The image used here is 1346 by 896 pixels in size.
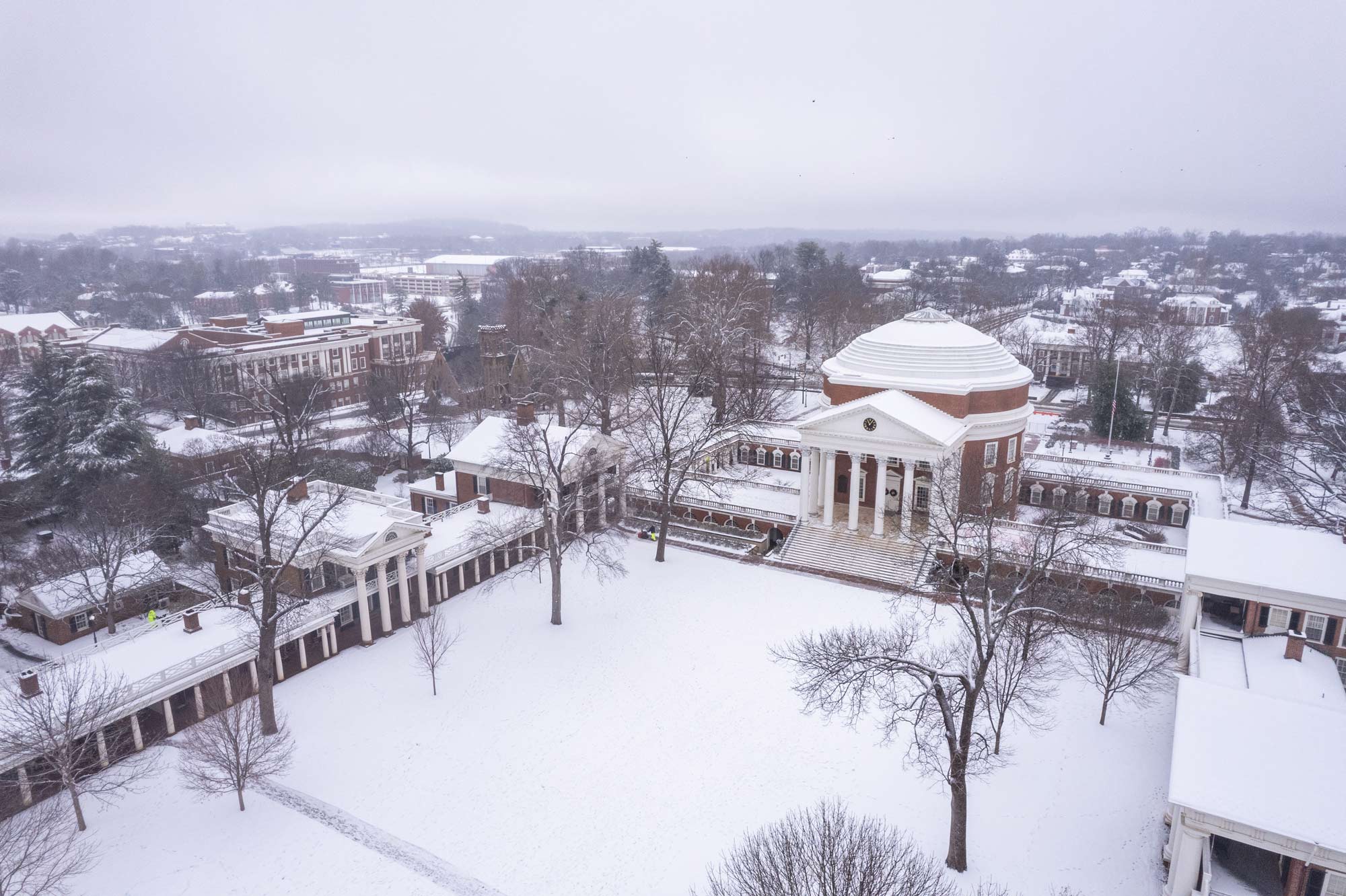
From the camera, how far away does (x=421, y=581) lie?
3050cm

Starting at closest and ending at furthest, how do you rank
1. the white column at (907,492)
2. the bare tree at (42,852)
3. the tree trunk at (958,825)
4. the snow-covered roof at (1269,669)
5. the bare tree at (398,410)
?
the bare tree at (42,852)
the tree trunk at (958,825)
the snow-covered roof at (1269,669)
the white column at (907,492)
the bare tree at (398,410)

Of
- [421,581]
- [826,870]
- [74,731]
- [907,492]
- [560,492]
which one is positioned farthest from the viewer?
[907,492]

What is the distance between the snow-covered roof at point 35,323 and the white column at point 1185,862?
107 meters

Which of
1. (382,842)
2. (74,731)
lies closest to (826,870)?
(382,842)

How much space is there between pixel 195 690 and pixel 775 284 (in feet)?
302

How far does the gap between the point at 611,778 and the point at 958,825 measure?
8.78 metres

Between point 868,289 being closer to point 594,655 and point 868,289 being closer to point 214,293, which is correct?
point 594,655

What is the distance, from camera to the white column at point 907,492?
1417 inches

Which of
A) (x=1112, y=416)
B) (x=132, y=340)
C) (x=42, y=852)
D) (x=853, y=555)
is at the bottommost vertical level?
(x=853, y=555)

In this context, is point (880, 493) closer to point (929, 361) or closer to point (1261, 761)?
point (929, 361)

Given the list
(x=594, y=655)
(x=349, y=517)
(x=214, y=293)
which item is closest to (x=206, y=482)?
(x=349, y=517)

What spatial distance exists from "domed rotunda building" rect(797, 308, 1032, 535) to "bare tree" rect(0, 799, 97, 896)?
28616 mm

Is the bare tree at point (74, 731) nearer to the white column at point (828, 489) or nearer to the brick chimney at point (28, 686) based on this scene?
the brick chimney at point (28, 686)

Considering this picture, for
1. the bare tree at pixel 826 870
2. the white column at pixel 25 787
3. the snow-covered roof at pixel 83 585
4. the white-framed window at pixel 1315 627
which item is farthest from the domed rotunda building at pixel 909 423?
the white column at pixel 25 787
